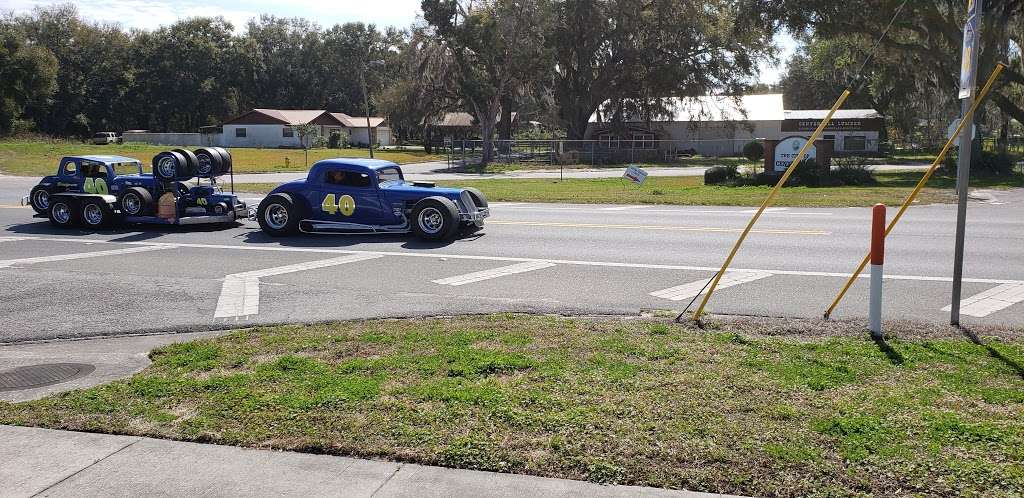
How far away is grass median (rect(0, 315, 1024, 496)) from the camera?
15.6 feet

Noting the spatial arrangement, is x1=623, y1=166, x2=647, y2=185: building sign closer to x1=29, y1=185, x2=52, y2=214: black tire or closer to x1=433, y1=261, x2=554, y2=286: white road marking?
x1=433, y1=261, x2=554, y2=286: white road marking

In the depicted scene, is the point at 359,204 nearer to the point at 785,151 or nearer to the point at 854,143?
the point at 785,151

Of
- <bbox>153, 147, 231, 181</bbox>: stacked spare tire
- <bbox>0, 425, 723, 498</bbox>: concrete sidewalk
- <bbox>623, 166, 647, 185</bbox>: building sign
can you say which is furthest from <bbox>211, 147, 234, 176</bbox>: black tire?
<bbox>623, 166, 647, 185</bbox>: building sign

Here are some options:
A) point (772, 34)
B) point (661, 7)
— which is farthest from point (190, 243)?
point (661, 7)

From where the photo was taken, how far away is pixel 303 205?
1578 cm

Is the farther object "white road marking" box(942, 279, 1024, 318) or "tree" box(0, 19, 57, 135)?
"tree" box(0, 19, 57, 135)

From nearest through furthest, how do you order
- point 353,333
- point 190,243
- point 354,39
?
point 353,333, point 190,243, point 354,39

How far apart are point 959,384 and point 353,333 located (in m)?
5.09

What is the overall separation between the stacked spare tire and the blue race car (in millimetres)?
1892

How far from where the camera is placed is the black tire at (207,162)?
16.9 meters

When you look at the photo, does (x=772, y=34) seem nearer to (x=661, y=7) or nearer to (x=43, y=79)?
(x=661, y=7)

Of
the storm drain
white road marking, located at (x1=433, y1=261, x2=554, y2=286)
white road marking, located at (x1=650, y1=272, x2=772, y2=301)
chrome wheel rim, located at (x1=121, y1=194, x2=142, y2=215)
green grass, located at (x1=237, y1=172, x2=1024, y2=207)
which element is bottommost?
the storm drain

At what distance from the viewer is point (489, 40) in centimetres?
5419

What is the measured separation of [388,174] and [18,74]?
69.3 metres
